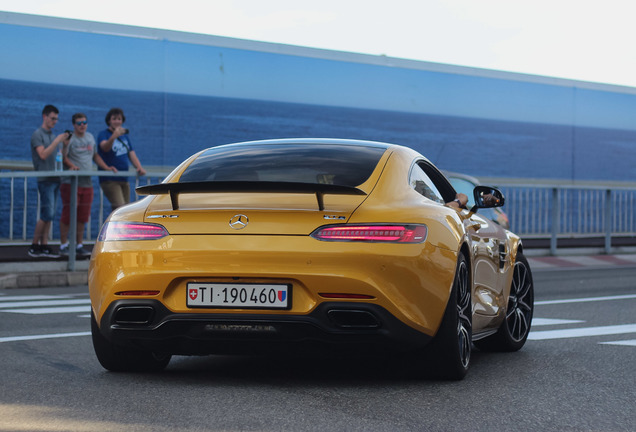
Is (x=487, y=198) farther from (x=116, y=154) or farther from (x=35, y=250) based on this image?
(x=116, y=154)

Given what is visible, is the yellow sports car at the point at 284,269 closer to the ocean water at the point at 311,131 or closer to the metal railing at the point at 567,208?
the ocean water at the point at 311,131

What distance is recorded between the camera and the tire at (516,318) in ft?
24.1

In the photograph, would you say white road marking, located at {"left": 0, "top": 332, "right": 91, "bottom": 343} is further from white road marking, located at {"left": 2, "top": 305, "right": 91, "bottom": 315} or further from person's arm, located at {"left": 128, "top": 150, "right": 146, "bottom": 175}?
person's arm, located at {"left": 128, "top": 150, "right": 146, "bottom": 175}

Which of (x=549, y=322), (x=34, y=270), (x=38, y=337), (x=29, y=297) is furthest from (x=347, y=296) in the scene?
(x=34, y=270)

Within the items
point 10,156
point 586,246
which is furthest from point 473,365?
point 586,246

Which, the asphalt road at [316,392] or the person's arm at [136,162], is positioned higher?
the person's arm at [136,162]

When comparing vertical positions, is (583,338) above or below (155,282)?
below

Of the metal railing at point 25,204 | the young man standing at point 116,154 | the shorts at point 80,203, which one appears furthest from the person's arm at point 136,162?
the shorts at point 80,203

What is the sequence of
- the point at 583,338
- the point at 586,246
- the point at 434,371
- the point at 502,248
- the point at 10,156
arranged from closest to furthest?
the point at 434,371 → the point at 502,248 → the point at 583,338 → the point at 10,156 → the point at 586,246

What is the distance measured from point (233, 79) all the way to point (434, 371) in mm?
11408

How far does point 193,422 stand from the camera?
186 inches

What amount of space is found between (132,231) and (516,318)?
3.02 m

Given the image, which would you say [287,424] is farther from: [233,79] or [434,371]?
[233,79]

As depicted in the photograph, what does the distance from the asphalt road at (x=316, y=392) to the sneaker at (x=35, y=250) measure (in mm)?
6070
